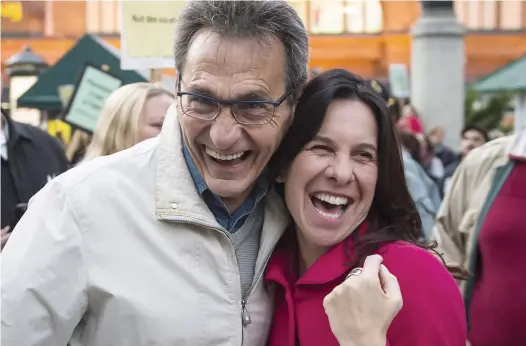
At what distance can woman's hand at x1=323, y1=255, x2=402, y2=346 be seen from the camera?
1812 mm

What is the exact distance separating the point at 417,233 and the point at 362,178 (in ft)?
0.94

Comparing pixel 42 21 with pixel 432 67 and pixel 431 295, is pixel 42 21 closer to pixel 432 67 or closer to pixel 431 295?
pixel 432 67

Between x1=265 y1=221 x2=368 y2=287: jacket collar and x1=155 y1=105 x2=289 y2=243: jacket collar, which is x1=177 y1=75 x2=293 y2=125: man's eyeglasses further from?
x1=265 y1=221 x2=368 y2=287: jacket collar

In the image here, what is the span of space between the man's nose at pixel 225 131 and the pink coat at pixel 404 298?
415 millimetres

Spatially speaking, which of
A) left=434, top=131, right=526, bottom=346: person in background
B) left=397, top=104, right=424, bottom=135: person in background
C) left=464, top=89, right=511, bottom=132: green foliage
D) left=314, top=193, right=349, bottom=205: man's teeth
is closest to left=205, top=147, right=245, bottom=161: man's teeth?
left=314, top=193, right=349, bottom=205: man's teeth

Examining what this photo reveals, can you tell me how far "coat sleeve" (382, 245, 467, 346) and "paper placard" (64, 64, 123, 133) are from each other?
366cm

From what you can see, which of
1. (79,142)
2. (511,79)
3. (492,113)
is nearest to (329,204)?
(79,142)

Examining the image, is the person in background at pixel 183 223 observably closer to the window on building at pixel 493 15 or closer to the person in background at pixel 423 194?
the person in background at pixel 423 194

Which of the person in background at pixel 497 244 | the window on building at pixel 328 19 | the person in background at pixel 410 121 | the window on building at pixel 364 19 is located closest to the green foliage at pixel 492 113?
the person in background at pixel 410 121

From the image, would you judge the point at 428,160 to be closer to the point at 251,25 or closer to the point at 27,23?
the point at 251,25

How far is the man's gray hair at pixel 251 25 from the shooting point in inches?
75.7

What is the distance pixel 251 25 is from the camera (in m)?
1.92

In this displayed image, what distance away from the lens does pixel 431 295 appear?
1980mm

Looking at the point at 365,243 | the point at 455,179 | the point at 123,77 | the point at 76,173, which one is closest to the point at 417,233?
the point at 365,243
